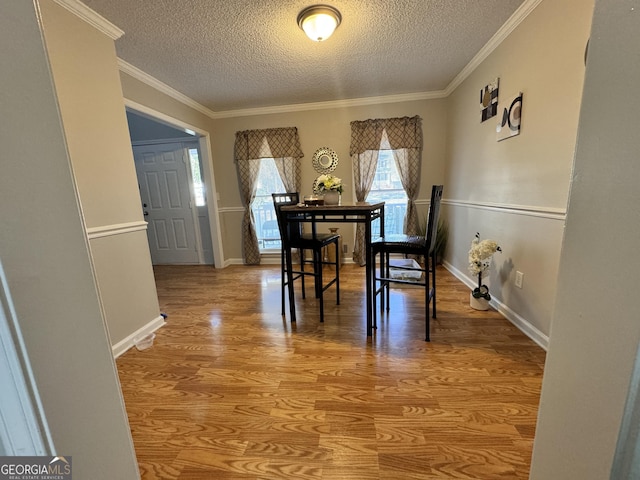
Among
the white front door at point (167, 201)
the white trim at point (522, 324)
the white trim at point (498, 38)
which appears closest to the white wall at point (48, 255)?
the white trim at point (522, 324)

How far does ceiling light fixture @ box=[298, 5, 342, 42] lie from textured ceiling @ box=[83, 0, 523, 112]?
5 cm

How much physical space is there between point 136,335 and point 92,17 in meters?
2.31

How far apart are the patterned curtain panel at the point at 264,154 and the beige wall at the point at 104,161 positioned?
197cm

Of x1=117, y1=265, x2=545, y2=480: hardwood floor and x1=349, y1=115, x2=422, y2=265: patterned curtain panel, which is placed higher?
x1=349, y1=115, x2=422, y2=265: patterned curtain panel

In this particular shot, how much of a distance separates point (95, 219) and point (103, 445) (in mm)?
1779

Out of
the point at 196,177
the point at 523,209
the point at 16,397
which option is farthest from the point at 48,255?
the point at 196,177

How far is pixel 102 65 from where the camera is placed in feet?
6.20

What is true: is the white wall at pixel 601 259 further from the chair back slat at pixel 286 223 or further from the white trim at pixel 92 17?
the white trim at pixel 92 17

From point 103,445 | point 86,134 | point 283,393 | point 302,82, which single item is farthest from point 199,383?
point 302,82

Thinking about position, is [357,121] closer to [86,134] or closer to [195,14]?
[195,14]

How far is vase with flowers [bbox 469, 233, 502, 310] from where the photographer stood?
2178 mm

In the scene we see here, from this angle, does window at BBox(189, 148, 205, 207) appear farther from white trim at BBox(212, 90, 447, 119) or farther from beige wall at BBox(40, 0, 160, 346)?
beige wall at BBox(40, 0, 160, 346)

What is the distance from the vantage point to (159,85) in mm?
2852

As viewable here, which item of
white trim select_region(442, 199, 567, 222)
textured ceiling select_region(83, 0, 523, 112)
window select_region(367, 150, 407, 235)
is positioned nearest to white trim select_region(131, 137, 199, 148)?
textured ceiling select_region(83, 0, 523, 112)
